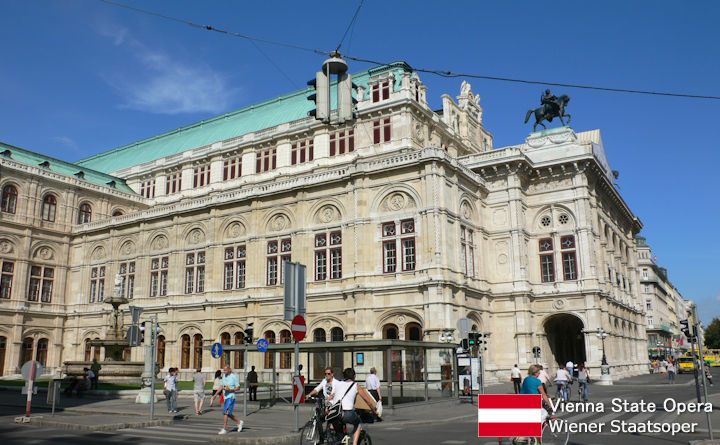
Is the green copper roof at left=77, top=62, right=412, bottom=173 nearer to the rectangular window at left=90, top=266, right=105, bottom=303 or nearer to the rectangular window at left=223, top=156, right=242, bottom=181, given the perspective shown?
the rectangular window at left=223, top=156, right=242, bottom=181

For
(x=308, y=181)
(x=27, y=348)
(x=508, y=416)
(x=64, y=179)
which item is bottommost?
(x=508, y=416)

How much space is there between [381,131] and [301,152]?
320 inches

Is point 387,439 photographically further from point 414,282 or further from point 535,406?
point 414,282

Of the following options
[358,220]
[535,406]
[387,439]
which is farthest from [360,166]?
[535,406]

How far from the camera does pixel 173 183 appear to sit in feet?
199

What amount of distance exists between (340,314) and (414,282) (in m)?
5.93

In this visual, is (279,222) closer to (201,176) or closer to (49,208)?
(201,176)

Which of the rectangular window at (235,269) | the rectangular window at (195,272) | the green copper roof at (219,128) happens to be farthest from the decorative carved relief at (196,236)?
the green copper roof at (219,128)

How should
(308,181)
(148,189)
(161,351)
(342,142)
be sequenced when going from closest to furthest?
(308,181) → (342,142) → (161,351) → (148,189)

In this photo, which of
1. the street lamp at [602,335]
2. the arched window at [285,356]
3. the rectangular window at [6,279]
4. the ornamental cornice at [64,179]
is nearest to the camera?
the street lamp at [602,335]

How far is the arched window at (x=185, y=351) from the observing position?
155 feet

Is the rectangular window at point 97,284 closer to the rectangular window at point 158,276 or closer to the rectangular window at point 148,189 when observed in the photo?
the rectangular window at point 158,276

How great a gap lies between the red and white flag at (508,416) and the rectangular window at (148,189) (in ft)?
191

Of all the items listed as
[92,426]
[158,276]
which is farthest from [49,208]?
[92,426]
